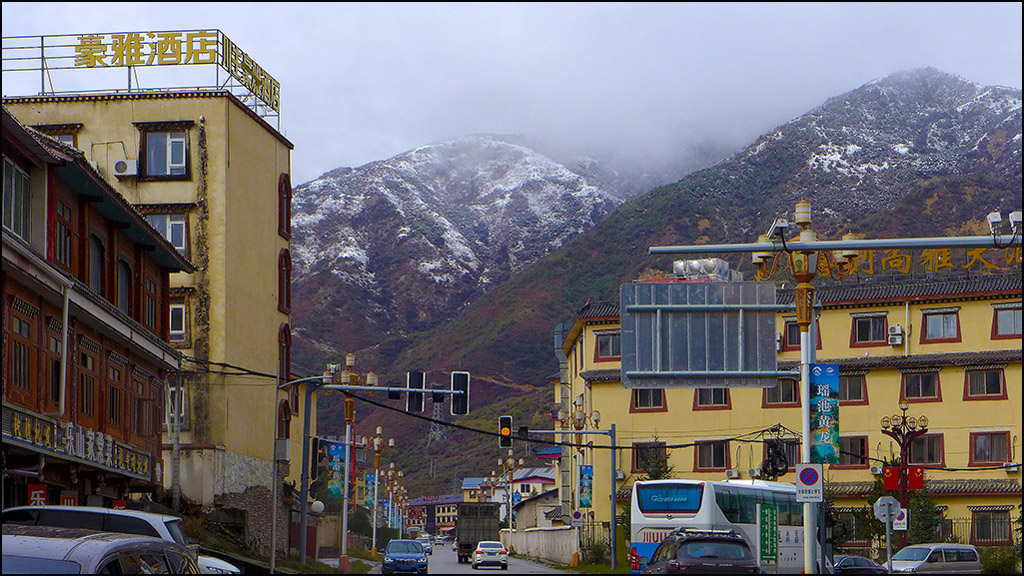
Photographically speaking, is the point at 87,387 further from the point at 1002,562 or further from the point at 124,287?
the point at 1002,562

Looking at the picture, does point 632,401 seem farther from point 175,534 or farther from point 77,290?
point 175,534

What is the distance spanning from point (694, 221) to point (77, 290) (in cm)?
15639

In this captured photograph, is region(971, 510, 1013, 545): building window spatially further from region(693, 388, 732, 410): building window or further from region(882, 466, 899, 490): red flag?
region(693, 388, 732, 410): building window

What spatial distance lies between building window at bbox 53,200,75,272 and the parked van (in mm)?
29939

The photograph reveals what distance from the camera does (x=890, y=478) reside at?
55.5 metres

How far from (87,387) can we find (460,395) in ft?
34.4

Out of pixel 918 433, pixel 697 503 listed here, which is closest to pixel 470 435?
pixel 918 433

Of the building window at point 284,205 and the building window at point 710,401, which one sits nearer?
the building window at point 284,205

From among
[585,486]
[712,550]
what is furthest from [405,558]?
[712,550]

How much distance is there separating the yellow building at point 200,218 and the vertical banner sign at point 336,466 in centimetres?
221

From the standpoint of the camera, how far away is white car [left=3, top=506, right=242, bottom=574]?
68.1ft

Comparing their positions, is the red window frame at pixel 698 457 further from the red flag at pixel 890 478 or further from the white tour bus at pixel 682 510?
the white tour bus at pixel 682 510

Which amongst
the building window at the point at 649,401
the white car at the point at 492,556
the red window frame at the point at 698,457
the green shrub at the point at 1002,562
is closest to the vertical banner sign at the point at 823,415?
the green shrub at the point at 1002,562

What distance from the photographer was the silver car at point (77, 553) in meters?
13.1
